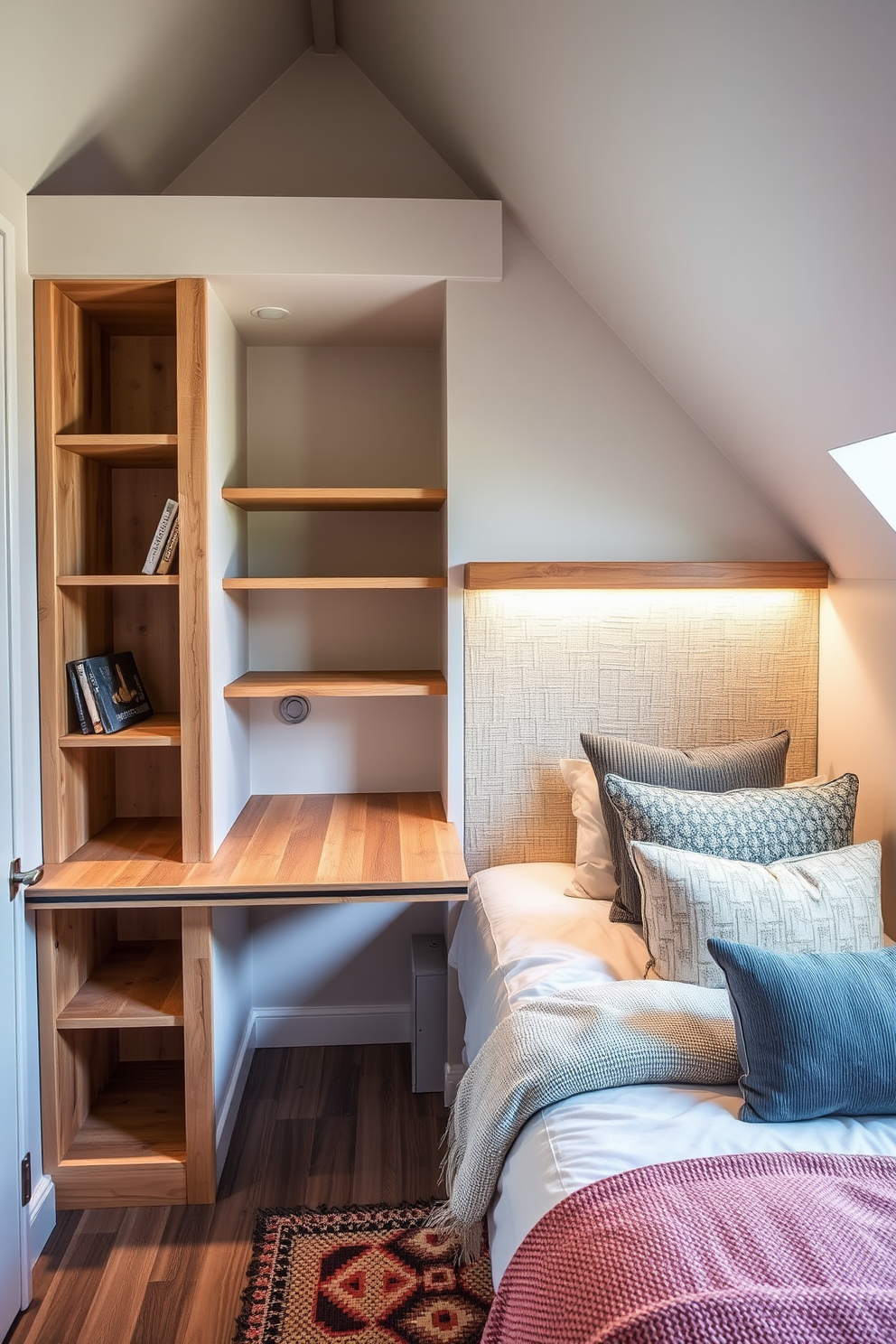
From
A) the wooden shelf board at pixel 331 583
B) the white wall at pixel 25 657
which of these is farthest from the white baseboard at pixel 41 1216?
the wooden shelf board at pixel 331 583

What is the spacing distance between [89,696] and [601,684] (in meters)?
1.37

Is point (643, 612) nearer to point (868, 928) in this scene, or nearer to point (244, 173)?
point (868, 928)

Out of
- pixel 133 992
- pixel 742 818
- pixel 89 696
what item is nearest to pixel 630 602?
pixel 742 818

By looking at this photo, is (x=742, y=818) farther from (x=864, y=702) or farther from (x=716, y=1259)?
(x=716, y=1259)

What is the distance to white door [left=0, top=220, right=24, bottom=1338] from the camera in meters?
1.83

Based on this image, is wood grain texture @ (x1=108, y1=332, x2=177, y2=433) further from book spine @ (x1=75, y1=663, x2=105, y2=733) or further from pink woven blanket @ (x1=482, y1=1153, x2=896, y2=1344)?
pink woven blanket @ (x1=482, y1=1153, x2=896, y2=1344)

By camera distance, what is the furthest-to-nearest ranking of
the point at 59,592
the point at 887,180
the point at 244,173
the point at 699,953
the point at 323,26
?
the point at 244,173 → the point at 323,26 → the point at 59,592 → the point at 699,953 → the point at 887,180

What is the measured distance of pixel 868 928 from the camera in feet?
5.78

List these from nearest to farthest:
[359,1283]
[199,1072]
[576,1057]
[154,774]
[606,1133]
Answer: [606,1133]
[576,1057]
[359,1283]
[199,1072]
[154,774]

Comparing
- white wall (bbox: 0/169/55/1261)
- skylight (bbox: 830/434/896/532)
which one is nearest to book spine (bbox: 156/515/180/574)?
white wall (bbox: 0/169/55/1261)

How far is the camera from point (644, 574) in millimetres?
2398

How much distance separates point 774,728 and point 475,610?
93 centimetres

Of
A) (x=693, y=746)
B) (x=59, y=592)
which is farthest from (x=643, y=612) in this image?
(x=59, y=592)

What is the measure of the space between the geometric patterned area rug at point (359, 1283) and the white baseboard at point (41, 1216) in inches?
18.9
